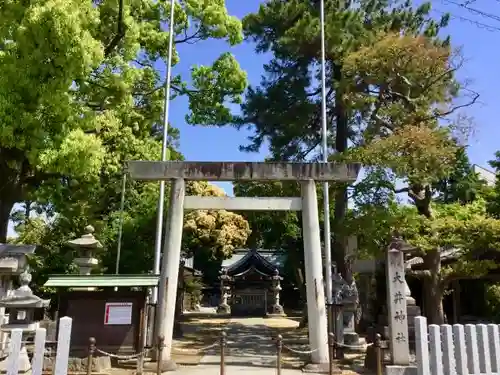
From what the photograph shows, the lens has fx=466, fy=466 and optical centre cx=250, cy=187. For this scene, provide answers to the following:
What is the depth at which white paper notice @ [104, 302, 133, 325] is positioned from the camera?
1179 cm

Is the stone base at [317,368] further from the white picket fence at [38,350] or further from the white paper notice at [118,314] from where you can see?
the white picket fence at [38,350]

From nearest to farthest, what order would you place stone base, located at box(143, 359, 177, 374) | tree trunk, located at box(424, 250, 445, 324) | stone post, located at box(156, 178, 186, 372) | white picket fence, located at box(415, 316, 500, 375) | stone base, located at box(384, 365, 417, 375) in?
1. white picket fence, located at box(415, 316, 500, 375)
2. stone base, located at box(384, 365, 417, 375)
3. stone base, located at box(143, 359, 177, 374)
4. stone post, located at box(156, 178, 186, 372)
5. tree trunk, located at box(424, 250, 445, 324)

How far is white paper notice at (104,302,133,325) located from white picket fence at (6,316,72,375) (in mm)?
5377

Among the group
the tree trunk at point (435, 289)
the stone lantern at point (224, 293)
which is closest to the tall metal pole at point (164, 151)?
the tree trunk at point (435, 289)

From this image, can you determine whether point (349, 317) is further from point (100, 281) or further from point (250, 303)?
point (250, 303)

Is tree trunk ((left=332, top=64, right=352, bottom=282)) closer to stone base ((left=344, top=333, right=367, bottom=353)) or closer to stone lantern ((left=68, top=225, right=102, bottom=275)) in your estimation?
stone base ((left=344, top=333, right=367, bottom=353))

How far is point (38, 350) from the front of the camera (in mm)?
6145

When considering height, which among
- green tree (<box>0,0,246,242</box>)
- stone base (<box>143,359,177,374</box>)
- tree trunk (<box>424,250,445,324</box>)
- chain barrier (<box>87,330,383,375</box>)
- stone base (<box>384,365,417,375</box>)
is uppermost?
green tree (<box>0,0,246,242</box>)

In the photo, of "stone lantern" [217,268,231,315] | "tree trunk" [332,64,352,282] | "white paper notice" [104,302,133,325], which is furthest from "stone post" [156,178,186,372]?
"stone lantern" [217,268,231,315]

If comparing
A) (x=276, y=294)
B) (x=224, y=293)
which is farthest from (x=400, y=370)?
(x=224, y=293)

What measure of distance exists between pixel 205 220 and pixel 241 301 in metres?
9.10

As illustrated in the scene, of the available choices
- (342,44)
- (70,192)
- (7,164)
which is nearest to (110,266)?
(70,192)

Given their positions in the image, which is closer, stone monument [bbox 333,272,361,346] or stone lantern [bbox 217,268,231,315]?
stone monument [bbox 333,272,361,346]

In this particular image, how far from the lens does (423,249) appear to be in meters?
13.7
